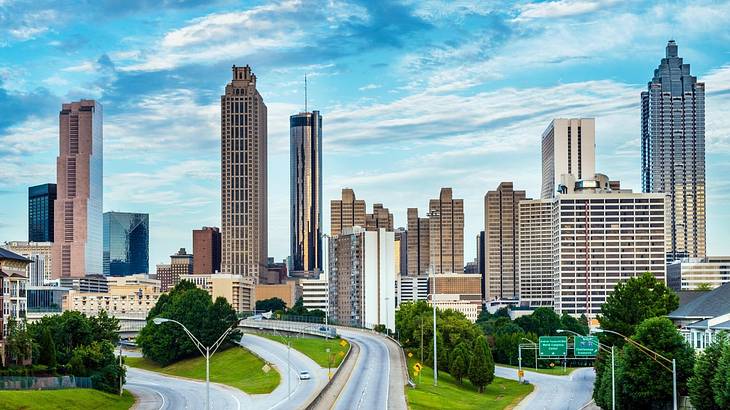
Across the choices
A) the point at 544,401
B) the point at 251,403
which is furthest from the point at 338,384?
the point at 544,401

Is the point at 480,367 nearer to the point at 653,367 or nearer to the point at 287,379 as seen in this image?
the point at 287,379

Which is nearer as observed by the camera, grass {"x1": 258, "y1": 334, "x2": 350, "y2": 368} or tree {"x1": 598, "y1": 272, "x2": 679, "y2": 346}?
tree {"x1": 598, "y1": 272, "x2": 679, "y2": 346}

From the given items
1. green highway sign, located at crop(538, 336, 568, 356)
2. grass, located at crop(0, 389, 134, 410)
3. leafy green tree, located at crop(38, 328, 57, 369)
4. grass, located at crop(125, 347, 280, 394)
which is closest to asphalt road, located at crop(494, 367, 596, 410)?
green highway sign, located at crop(538, 336, 568, 356)

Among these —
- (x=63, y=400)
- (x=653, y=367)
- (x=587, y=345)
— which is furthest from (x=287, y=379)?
(x=653, y=367)

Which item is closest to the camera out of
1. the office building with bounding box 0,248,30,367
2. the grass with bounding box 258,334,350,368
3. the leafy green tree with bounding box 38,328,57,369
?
the office building with bounding box 0,248,30,367

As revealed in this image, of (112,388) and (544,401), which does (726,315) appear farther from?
(112,388)

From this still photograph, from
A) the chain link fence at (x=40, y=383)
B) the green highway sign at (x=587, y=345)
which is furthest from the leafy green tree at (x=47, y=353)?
the green highway sign at (x=587, y=345)

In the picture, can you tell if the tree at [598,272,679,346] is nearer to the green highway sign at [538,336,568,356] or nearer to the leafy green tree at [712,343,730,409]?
the green highway sign at [538,336,568,356]
